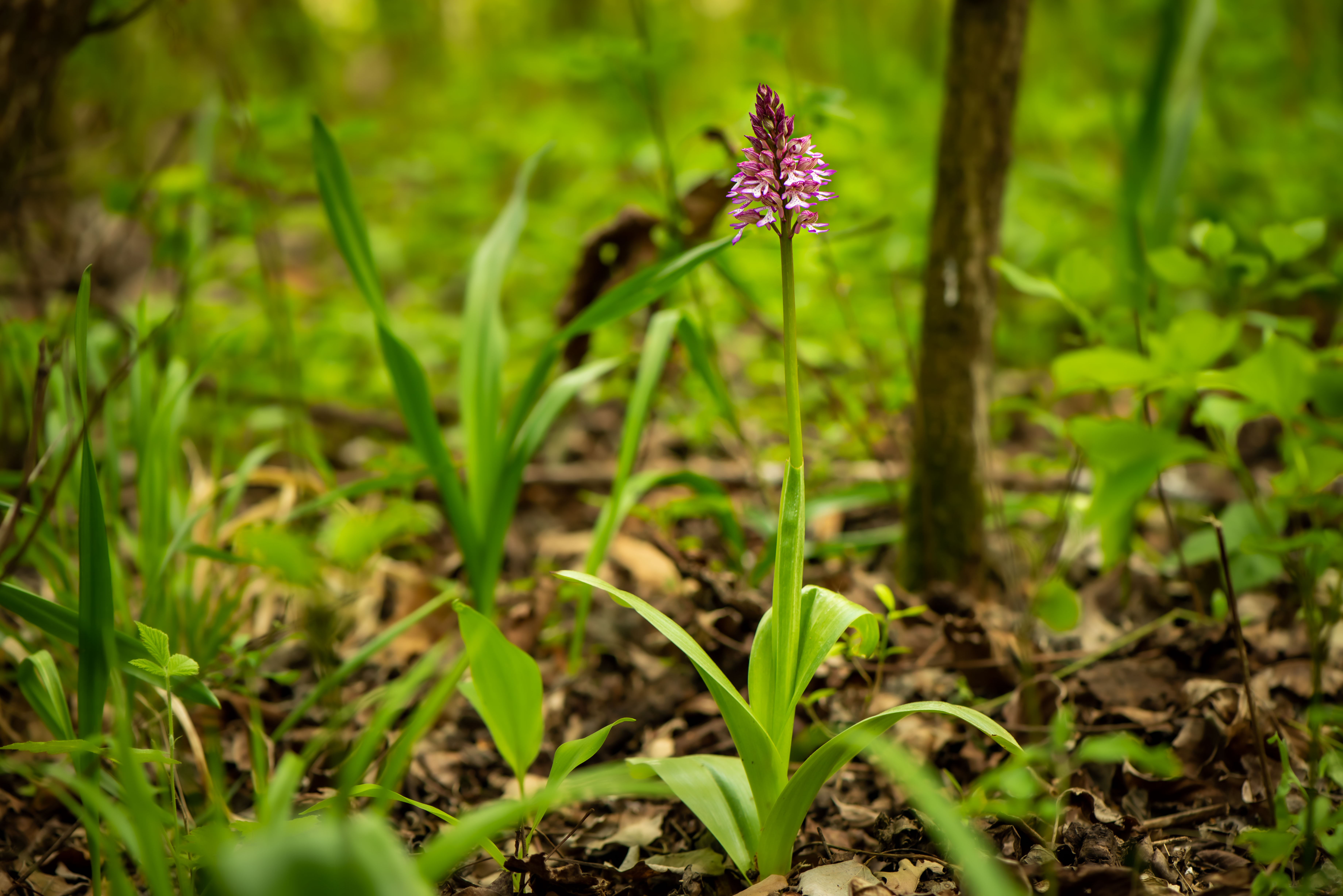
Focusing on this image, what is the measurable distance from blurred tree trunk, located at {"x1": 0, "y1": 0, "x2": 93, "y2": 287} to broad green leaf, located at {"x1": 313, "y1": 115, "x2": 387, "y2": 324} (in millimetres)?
651

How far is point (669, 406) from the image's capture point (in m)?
2.64

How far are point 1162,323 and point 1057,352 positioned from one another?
157 cm

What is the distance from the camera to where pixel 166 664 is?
918 mm

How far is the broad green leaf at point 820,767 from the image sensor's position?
0.82 m

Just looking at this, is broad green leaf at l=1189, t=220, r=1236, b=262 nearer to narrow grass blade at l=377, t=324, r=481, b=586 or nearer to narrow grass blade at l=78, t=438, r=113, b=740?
narrow grass blade at l=377, t=324, r=481, b=586

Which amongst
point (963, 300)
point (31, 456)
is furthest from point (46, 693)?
point (963, 300)

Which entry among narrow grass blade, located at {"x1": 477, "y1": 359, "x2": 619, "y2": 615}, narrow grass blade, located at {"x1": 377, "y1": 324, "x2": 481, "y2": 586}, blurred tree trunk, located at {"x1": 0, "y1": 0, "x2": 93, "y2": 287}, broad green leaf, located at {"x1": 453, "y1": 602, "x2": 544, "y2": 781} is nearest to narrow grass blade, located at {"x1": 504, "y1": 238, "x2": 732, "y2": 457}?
narrow grass blade, located at {"x1": 477, "y1": 359, "x2": 619, "y2": 615}

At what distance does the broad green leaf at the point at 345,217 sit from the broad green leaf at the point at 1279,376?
4.53 feet

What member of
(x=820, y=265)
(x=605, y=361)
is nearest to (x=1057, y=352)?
(x=820, y=265)

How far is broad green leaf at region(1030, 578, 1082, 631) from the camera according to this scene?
4.18ft

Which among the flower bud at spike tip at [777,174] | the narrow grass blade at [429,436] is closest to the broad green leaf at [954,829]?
the flower bud at spike tip at [777,174]

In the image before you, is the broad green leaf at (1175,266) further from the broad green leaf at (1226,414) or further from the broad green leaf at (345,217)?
the broad green leaf at (345,217)

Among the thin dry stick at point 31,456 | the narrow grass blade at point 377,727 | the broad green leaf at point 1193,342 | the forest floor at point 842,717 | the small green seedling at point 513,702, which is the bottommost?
the forest floor at point 842,717

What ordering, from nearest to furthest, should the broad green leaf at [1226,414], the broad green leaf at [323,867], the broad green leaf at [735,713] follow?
the broad green leaf at [323,867] < the broad green leaf at [735,713] < the broad green leaf at [1226,414]
